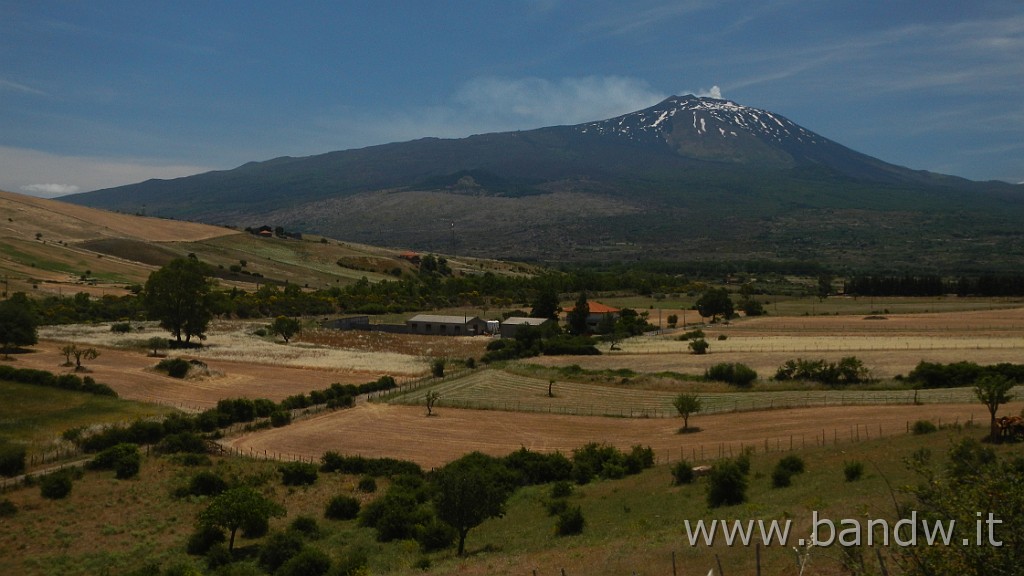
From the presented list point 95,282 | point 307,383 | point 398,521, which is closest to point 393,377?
point 307,383

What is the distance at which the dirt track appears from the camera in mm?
28969

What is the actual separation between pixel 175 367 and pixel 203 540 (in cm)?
2851

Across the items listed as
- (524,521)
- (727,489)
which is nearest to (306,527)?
(524,521)

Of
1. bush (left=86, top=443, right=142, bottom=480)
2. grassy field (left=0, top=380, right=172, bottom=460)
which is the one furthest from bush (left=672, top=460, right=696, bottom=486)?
grassy field (left=0, top=380, right=172, bottom=460)

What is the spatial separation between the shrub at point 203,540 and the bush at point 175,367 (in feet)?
90.5

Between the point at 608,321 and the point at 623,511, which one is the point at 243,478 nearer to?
the point at 623,511

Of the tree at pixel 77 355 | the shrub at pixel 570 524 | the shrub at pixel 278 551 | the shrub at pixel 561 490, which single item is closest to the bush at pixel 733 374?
the shrub at pixel 561 490

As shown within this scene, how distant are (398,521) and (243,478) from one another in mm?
7957

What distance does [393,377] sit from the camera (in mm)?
49000

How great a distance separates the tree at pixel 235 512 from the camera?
20.8 m

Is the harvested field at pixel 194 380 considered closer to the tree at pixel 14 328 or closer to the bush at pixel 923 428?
the tree at pixel 14 328

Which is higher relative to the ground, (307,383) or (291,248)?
(291,248)

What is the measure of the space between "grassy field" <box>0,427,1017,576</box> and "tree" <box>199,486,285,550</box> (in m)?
0.70

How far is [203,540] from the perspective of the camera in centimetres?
2086
